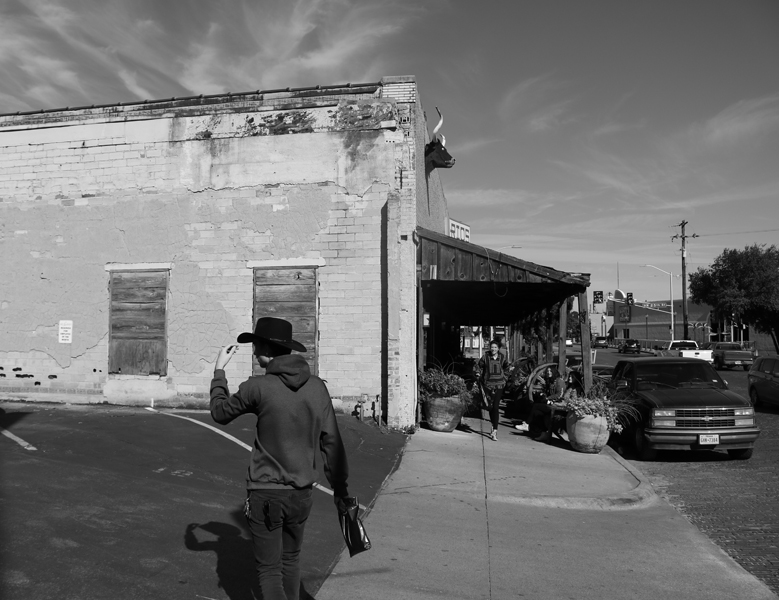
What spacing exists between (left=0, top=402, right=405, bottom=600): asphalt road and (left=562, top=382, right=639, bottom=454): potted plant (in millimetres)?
3095

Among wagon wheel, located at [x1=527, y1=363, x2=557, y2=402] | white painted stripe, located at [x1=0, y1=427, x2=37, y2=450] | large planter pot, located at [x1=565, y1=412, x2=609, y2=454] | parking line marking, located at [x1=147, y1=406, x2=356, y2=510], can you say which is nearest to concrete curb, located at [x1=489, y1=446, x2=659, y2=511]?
parking line marking, located at [x1=147, y1=406, x2=356, y2=510]

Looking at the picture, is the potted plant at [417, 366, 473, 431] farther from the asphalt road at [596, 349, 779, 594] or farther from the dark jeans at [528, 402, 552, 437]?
the asphalt road at [596, 349, 779, 594]

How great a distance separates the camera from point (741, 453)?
11.8 metres

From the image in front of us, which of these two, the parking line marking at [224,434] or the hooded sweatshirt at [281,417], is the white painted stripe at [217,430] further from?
the hooded sweatshirt at [281,417]

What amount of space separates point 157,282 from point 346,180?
3.75m

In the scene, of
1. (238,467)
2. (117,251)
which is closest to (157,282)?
(117,251)

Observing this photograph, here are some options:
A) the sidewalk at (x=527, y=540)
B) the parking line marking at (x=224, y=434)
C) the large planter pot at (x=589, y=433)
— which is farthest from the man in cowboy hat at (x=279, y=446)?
the large planter pot at (x=589, y=433)

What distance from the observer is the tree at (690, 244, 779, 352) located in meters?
42.7

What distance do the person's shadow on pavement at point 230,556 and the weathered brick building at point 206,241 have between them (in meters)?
5.68

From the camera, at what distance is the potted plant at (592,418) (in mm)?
10829

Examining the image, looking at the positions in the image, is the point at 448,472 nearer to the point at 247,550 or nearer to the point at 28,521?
the point at 247,550

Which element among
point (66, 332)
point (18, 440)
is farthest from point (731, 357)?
point (18, 440)

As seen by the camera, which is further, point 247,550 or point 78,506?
point 78,506

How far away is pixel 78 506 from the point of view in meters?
5.78
